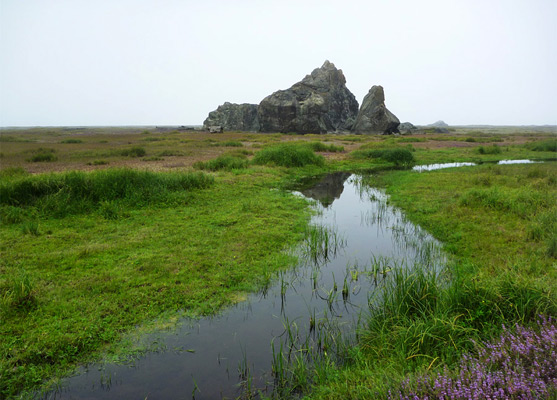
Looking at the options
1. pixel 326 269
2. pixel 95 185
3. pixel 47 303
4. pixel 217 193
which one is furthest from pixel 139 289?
pixel 217 193

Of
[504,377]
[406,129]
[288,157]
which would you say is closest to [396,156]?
[288,157]

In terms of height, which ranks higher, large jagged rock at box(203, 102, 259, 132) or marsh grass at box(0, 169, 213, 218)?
large jagged rock at box(203, 102, 259, 132)

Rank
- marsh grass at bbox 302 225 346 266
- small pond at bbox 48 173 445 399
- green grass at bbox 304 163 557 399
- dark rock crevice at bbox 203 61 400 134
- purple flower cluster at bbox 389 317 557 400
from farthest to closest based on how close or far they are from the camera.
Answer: dark rock crevice at bbox 203 61 400 134 < marsh grass at bbox 302 225 346 266 < small pond at bbox 48 173 445 399 < green grass at bbox 304 163 557 399 < purple flower cluster at bbox 389 317 557 400

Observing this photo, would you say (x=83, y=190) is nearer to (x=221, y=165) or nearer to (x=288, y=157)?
(x=221, y=165)

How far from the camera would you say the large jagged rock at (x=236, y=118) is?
3674 inches

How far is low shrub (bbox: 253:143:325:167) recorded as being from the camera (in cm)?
2413

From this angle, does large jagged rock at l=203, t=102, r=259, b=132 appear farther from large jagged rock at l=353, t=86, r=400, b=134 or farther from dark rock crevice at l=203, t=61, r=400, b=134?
large jagged rock at l=353, t=86, r=400, b=134

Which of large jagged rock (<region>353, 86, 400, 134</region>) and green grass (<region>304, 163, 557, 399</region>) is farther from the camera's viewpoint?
large jagged rock (<region>353, 86, 400, 134</region>)

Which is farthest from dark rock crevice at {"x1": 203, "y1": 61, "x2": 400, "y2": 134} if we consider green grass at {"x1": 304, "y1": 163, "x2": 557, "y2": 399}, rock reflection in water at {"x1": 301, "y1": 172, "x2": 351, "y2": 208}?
green grass at {"x1": 304, "y1": 163, "x2": 557, "y2": 399}

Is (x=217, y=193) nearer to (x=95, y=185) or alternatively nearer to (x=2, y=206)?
(x=95, y=185)

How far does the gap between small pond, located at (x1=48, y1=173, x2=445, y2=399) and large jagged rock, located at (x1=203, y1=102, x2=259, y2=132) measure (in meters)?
86.6

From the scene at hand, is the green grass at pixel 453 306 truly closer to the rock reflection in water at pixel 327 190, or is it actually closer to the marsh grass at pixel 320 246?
the marsh grass at pixel 320 246

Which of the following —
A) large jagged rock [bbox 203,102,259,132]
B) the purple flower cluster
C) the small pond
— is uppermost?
large jagged rock [bbox 203,102,259,132]

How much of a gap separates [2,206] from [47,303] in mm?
7015
